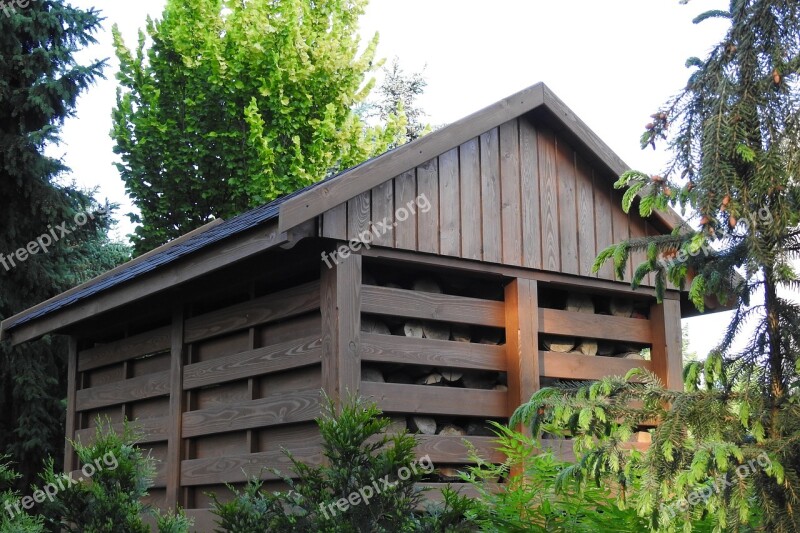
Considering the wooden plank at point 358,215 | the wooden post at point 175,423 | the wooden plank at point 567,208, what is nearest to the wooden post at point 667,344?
the wooden plank at point 567,208

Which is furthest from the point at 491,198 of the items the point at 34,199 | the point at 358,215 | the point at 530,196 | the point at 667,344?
the point at 34,199

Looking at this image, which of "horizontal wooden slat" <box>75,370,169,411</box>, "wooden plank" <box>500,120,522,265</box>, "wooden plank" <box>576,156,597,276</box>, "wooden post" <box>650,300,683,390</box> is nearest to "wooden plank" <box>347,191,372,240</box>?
"wooden plank" <box>500,120,522,265</box>

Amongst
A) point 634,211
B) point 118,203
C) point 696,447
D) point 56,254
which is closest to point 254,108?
point 118,203

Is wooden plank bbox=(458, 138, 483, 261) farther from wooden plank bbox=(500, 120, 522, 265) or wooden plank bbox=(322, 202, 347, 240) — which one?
wooden plank bbox=(322, 202, 347, 240)

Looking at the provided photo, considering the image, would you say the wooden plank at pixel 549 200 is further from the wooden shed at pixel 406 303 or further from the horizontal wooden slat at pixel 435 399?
the horizontal wooden slat at pixel 435 399

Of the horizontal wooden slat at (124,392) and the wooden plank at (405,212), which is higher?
the wooden plank at (405,212)

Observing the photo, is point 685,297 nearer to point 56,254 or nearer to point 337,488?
point 337,488

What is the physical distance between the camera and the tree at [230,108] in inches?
691

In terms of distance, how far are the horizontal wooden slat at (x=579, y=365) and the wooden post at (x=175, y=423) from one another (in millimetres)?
2983

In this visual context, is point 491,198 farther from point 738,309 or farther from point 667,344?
point 738,309

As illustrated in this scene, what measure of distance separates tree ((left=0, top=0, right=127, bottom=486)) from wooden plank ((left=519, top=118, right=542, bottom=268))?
8.64 m

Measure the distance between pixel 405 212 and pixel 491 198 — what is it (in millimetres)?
909

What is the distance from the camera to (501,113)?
7230 millimetres

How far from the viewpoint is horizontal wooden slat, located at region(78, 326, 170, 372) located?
8406 mm
